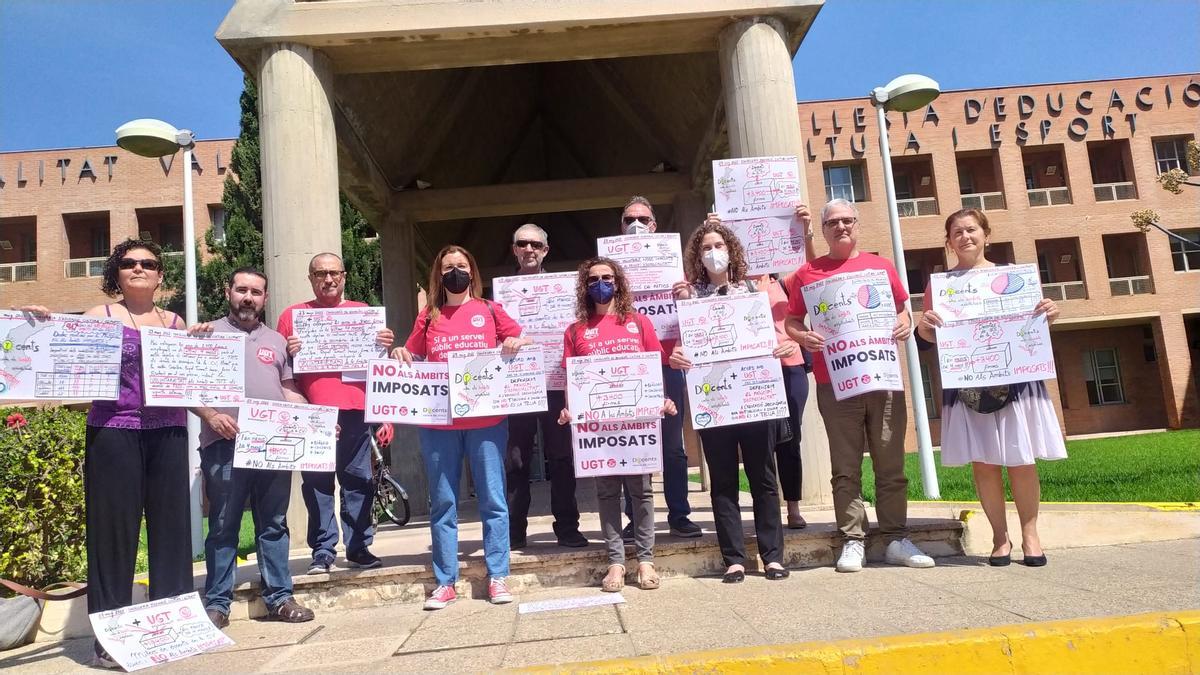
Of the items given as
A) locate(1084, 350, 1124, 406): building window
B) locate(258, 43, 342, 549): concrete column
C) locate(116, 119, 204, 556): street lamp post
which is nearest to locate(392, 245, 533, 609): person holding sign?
locate(258, 43, 342, 549): concrete column

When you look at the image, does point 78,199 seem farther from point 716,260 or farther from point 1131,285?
point 1131,285

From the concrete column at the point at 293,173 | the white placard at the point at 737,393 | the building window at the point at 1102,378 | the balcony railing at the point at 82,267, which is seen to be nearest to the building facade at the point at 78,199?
the balcony railing at the point at 82,267

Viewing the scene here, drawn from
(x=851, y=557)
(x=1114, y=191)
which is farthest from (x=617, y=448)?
(x=1114, y=191)

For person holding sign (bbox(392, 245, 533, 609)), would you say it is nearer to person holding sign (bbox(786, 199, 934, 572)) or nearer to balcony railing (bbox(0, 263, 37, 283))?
person holding sign (bbox(786, 199, 934, 572))

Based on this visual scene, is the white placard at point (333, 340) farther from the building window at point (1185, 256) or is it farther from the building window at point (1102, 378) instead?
the building window at point (1185, 256)

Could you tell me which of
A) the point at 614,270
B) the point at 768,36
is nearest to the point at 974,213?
the point at 614,270

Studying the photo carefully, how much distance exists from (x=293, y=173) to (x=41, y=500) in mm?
3266

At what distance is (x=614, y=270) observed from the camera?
4.69 m

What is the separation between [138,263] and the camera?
4148 mm

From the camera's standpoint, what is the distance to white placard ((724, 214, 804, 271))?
221 inches

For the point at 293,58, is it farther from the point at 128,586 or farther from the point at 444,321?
the point at 128,586

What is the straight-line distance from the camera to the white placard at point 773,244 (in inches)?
221

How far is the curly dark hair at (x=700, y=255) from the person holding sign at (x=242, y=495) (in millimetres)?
2668

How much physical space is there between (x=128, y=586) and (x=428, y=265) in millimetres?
11128
